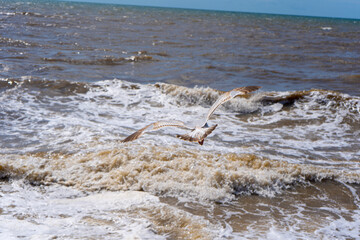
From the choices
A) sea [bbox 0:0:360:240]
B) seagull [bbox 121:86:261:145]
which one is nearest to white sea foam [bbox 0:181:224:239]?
sea [bbox 0:0:360:240]

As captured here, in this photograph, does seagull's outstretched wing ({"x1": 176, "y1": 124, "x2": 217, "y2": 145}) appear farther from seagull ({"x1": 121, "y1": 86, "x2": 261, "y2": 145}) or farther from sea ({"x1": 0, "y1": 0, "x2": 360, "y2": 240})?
sea ({"x1": 0, "y1": 0, "x2": 360, "y2": 240})

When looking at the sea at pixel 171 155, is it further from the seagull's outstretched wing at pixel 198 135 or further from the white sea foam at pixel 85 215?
the seagull's outstretched wing at pixel 198 135

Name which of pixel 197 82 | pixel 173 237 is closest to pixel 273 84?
pixel 197 82

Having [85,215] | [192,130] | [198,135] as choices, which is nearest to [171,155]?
[192,130]

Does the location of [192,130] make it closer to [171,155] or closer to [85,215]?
[85,215]

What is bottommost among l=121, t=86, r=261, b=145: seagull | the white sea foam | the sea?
the white sea foam

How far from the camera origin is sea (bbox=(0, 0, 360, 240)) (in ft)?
13.1

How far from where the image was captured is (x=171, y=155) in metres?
5.64

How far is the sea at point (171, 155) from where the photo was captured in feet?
13.1

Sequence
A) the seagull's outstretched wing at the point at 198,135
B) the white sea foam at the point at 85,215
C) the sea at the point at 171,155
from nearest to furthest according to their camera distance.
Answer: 1. the seagull's outstretched wing at the point at 198,135
2. the white sea foam at the point at 85,215
3. the sea at the point at 171,155

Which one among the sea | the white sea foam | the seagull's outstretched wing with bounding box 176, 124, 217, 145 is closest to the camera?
the seagull's outstretched wing with bounding box 176, 124, 217, 145

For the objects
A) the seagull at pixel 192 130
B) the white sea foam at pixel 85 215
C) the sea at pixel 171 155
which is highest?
the seagull at pixel 192 130

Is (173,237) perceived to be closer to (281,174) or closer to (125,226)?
(125,226)

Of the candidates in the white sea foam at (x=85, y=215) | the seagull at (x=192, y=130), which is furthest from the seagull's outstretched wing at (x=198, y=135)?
the white sea foam at (x=85, y=215)
